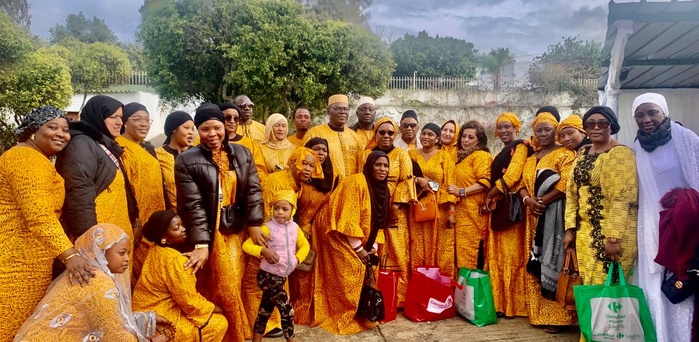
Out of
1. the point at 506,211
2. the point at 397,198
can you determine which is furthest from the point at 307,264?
the point at 506,211

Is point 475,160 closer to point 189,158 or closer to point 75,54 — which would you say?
→ point 189,158

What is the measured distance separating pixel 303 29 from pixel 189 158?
14.2m

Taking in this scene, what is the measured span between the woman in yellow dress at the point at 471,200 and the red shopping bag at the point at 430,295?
1.46 feet

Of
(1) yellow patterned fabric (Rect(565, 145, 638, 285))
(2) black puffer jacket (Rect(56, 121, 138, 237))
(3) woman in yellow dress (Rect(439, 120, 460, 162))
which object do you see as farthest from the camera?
(3) woman in yellow dress (Rect(439, 120, 460, 162))

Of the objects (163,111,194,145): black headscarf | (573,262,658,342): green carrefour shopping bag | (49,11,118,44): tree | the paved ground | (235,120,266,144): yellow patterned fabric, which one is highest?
(49,11,118,44): tree

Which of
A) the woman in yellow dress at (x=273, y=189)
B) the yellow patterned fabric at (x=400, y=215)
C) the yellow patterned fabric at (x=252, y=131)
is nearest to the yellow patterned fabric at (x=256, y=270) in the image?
the woman in yellow dress at (x=273, y=189)

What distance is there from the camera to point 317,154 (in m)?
4.25

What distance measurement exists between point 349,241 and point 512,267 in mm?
1631

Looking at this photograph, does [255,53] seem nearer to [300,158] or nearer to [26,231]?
[300,158]

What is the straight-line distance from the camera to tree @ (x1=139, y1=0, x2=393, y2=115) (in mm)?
16281

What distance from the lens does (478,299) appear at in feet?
14.2

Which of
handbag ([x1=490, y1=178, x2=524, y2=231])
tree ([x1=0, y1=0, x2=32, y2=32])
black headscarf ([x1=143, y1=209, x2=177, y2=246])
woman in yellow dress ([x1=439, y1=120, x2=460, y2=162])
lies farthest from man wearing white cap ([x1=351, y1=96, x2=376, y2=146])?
tree ([x1=0, y1=0, x2=32, y2=32])

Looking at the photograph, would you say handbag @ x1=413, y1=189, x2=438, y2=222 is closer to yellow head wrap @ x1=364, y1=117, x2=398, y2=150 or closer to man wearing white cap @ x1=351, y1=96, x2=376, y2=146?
yellow head wrap @ x1=364, y1=117, x2=398, y2=150

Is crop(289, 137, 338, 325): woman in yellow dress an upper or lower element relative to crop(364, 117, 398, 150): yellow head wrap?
lower
